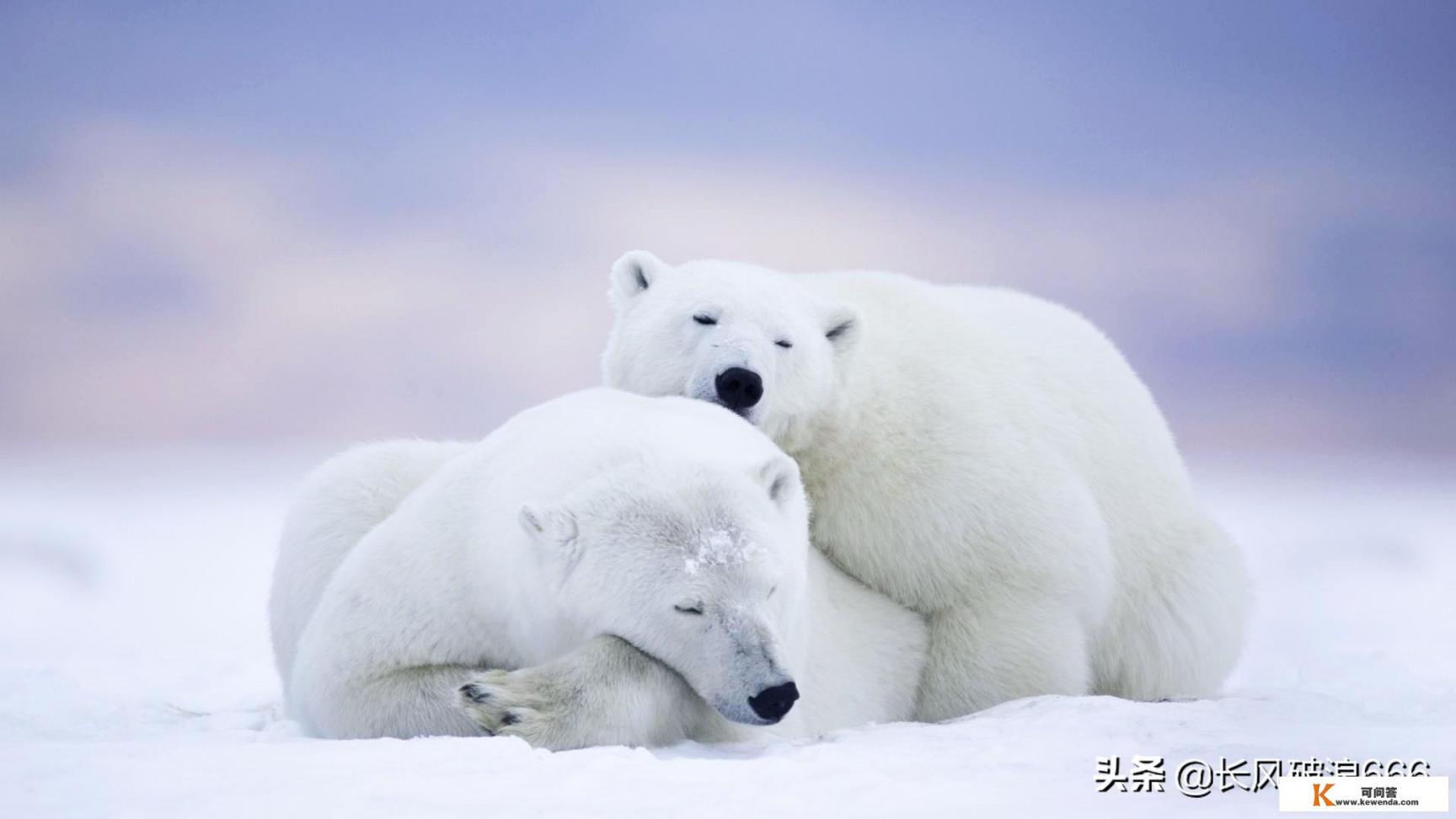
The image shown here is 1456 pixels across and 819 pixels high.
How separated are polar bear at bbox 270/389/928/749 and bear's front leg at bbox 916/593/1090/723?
0.94 feet

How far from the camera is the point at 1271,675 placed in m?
9.23

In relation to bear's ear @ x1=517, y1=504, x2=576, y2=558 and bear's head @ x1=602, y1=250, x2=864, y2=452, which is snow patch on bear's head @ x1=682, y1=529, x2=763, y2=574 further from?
bear's head @ x1=602, y1=250, x2=864, y2=452

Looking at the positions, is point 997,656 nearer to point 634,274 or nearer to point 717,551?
point 717,551

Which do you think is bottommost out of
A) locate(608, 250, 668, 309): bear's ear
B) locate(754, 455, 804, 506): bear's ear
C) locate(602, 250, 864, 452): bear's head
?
locate(754, 455, 804, 506): bear's ear

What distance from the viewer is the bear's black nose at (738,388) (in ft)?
20.1

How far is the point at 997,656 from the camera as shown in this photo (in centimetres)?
632

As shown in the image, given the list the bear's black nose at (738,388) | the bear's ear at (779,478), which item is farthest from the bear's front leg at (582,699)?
the bear's black nose at (738,388)

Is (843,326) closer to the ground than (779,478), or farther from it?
farther from it

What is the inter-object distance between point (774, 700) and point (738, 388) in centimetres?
190

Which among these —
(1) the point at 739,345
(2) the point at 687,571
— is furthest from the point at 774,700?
(1) the point at 739,345

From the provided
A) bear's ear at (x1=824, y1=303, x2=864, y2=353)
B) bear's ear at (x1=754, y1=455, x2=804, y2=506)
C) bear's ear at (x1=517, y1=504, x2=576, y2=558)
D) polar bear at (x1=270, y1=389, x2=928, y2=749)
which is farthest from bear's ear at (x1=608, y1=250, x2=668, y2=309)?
bear's ear at (x1=517, y1=504, x2=576, y2=558)

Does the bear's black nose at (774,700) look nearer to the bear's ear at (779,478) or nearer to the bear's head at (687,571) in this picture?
the bear's head at (687,571)

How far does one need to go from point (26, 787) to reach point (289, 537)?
297 cm

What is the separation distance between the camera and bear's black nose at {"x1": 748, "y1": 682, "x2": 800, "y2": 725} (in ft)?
14.8
